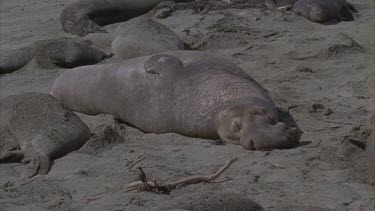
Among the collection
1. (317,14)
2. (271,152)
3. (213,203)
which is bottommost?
(317,14)

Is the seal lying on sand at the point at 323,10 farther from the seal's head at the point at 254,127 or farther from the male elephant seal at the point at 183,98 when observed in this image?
the seal's head at the point at 254,127

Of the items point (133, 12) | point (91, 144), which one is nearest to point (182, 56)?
point (91, 144)

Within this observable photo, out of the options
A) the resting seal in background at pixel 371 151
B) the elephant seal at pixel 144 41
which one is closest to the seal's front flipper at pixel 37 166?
the resting seal in background at pixel 371 151

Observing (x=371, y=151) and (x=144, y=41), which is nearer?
(x=371, y=151)

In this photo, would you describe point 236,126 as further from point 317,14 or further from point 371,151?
point 317,14

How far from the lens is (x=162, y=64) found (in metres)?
5.79

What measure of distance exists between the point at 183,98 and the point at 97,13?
418cm

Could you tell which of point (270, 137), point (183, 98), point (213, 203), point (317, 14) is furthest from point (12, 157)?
point (317, 14)

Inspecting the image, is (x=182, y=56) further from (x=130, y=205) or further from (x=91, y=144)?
(x=130, y=205)

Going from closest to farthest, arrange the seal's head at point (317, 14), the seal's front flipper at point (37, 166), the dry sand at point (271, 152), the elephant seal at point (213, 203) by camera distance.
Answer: the elephant seal at point (213, 203), the dry sand at point (271, 152), the seal's front flipper at point (37, 166), the seal's head at point (317, 14)

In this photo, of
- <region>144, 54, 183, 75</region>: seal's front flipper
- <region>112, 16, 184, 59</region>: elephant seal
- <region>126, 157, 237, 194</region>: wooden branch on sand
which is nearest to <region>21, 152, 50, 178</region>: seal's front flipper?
<region>126, 157, 237, 194</region>: wooden branch on sand

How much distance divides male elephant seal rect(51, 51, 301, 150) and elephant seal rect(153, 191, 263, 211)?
113cm

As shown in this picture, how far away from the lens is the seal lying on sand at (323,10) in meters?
8.37

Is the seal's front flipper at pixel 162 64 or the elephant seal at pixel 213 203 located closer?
the elephant seal at pixel 213 203
